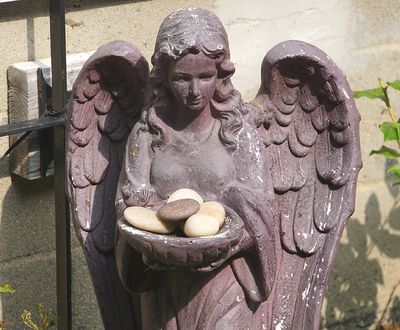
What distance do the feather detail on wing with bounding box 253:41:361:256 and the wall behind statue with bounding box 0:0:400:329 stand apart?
2.99 feet

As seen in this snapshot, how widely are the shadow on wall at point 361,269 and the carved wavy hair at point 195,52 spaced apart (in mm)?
1805

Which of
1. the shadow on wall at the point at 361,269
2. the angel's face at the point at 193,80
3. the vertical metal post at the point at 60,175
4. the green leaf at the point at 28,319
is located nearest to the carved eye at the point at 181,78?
the angel's face at the point at 193,80

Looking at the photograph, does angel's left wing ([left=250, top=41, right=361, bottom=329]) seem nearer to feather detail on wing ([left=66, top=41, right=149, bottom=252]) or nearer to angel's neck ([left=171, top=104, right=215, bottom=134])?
angel's neck ([left=171, top=104, right=215, bottom=134])

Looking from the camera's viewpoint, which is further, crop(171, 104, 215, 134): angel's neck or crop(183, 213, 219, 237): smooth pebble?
crop(171, 104, 215, 134): angel's neck

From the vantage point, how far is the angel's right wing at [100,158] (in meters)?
3.48

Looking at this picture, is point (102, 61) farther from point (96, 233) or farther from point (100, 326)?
point (100, 326)

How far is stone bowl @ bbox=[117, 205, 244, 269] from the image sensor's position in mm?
3078

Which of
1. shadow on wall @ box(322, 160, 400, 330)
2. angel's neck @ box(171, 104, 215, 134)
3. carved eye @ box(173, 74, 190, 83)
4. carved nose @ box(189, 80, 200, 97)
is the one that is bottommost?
shadow on wall @ box(322, 160, 400, 330)

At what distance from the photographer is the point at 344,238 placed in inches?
197

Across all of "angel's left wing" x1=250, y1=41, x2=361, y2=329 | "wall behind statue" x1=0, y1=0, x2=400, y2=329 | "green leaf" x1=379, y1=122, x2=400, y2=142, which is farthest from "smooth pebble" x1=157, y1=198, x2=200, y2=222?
"green leaf" x1=379, y1=122, x2=400, y2=142

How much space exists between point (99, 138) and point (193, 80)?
50 cm

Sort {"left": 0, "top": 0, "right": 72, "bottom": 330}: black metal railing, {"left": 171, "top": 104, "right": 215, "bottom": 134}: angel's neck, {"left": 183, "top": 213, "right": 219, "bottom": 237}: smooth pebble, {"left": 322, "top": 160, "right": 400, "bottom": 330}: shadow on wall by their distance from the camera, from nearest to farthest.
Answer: {"left": 183, "top": 213, "right": 219, "bottom": 237}: smooth pebble, {"left": 171, "top": 104, "right": 215, "bottom": 134}: angel's neck, {"left": 0, "top": 0, "right": 72, "bottom": 330}: black metal railing, {"left": 322, "top": 160, "right": 400, "bottom": 330}: shadow on wall

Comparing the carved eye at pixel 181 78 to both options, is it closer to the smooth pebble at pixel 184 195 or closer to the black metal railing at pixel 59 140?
the smooth pebble at pixel 184 195

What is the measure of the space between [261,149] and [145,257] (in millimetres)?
411
